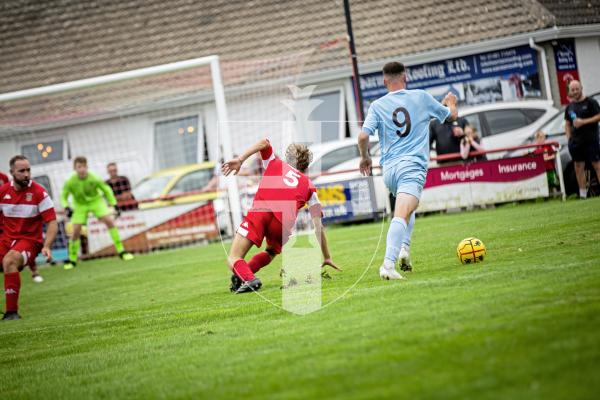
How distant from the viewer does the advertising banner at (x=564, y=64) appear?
2386cm

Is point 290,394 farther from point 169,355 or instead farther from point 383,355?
point 169,355

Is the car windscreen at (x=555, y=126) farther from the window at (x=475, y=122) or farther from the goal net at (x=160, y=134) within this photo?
the goal net at (x=160, y=134)

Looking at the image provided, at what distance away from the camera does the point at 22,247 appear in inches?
457

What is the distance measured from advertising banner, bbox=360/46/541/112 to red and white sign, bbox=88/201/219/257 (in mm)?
6209

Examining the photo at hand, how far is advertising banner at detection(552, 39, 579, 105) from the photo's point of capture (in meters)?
23.9

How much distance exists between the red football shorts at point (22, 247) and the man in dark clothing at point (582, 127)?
10593 millimetres

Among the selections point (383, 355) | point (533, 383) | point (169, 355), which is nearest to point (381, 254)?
point (169, 355)

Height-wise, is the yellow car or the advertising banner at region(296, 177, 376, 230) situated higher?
the yellow car

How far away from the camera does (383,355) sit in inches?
213

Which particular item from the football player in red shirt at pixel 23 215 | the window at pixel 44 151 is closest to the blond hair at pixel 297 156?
the football player in red shirt at pixel 23 215

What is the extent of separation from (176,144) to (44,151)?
13.1 feet

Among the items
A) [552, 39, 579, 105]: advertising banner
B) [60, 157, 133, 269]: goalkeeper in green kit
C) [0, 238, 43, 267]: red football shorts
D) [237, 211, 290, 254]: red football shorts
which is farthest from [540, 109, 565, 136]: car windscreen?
[0, 238, 43, 267]: red football shorts

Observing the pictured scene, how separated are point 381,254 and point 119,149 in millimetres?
15505

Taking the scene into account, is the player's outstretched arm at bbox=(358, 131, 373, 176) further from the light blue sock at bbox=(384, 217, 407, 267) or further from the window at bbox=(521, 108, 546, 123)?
the window at bbox=(521, 108, 546, 123)
